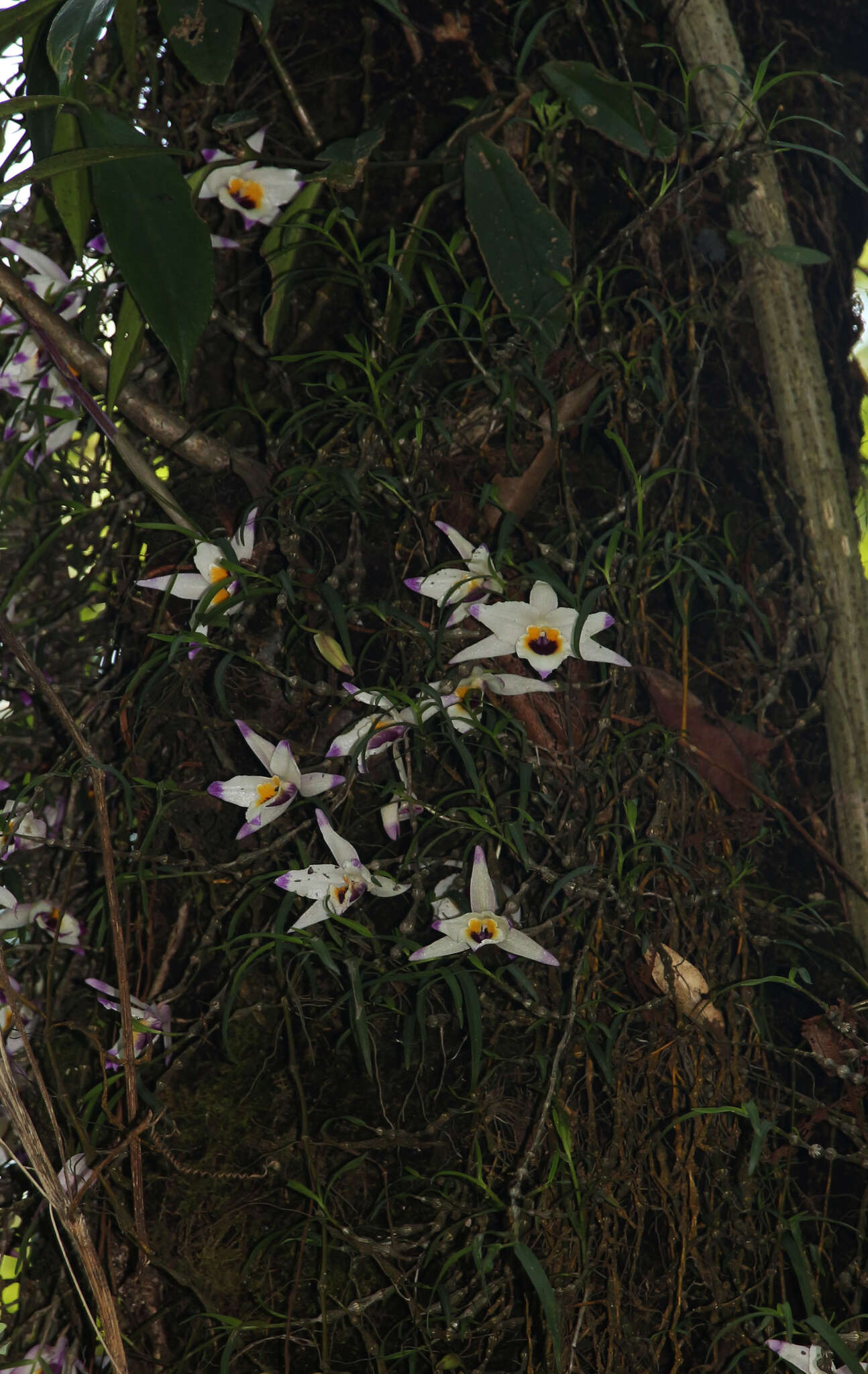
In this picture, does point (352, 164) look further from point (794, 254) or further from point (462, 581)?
point (794, 254)

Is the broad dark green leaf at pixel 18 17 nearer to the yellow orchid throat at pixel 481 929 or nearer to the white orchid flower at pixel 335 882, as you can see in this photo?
the white orchid flower at pixel 335 882

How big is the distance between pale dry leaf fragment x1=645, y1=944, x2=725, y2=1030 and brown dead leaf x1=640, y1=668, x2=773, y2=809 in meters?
0.19

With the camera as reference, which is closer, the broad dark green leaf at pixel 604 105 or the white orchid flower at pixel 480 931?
the white orchid flower at pixel 480 931

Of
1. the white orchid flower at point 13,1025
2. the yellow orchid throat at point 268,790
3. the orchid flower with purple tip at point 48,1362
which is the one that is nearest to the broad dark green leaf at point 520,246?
the yellow orchid throat at point 268,790

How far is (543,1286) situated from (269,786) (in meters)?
0.50

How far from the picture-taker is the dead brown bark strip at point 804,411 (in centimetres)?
111

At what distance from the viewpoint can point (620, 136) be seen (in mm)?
1021

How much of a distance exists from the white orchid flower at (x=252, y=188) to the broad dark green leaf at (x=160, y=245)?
229 mm

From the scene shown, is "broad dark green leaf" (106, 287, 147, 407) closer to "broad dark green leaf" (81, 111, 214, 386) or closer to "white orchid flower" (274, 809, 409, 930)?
"broad dark green leaf" (81, 111, 214, 386)

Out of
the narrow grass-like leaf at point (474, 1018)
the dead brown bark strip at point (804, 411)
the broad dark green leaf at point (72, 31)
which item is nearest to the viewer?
the broad dark green leaf at point (72, 31)

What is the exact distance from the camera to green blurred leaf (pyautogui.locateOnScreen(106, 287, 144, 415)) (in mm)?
983

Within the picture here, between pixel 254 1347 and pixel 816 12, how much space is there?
5.45 feet

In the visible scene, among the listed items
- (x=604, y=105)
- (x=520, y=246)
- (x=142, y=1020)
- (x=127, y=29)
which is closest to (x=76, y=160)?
(x=127, y=29)

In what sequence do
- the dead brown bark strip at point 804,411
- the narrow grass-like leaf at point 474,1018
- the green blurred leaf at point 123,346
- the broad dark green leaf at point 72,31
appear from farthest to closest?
the dead brown bark strip at point 804,411 → the green blurred leaf at point 123,346 → the narrow grass-like leaf at point 474,1018 → the broad dark green leaf at point 72,31
